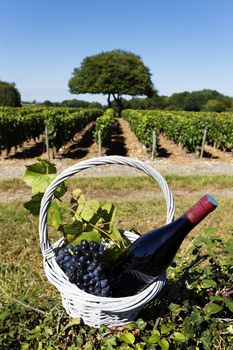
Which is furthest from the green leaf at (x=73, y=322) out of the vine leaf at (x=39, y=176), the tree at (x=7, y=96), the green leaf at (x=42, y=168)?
the tree at (x=7, y=96)

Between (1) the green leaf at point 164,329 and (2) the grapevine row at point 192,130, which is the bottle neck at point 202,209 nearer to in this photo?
(1) the green leaf at point 164,329

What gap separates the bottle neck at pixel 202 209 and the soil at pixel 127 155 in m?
7.10

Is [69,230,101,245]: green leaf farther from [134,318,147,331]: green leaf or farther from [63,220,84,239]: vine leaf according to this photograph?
[134,318,147,331]: green leaf

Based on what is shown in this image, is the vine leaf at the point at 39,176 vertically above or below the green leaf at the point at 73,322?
above

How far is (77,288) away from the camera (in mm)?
1435

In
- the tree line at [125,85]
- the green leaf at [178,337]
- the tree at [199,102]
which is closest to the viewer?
the green leaf at [178,337]

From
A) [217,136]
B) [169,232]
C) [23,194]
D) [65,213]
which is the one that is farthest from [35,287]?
[217,136]

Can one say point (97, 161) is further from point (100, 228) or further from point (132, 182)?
point (132, 182)

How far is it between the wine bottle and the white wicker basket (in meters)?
0.07

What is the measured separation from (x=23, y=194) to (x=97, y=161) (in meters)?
5.42

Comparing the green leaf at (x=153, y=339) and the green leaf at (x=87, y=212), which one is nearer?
the green leaf at (x=153, y=339)

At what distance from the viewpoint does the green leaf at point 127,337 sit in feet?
4.61

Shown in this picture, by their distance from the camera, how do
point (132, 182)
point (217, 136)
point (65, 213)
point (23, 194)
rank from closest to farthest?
point (65, 213), point (23, 194), point (132, 182), point (217, 136)

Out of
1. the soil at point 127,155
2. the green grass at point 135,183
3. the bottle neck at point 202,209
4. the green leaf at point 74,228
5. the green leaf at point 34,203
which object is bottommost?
the soil at point 127,155
